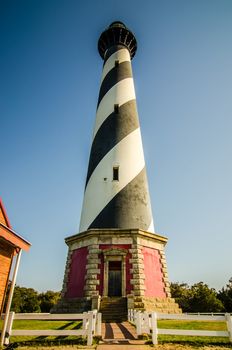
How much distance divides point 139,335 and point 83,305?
6.10 meters

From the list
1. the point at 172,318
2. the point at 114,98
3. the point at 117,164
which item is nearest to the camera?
the point at 172,318

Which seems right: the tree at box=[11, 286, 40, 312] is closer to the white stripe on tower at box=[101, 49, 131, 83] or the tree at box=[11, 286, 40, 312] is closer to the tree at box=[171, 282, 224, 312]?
the tree at box=[171, 282, 224, 312]

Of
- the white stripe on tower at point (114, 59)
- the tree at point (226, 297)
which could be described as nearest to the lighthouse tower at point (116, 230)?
the white stripe on tower at point (114, 59)

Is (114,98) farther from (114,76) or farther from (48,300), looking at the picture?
(48,300)

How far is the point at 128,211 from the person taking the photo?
47.4 feet

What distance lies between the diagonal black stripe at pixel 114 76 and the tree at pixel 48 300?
82.4 feet

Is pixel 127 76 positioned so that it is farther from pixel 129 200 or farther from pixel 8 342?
pixel 8 342

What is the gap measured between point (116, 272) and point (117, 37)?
60.9 ft

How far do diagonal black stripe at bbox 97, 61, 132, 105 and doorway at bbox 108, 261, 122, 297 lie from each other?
11.6m

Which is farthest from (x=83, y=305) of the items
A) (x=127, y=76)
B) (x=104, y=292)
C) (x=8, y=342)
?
(x=127, y=76)

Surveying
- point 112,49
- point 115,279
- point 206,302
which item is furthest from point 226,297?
point 112,49

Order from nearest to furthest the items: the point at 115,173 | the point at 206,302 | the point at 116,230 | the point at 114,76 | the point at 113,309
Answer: the point at 113,309, the point at 116,230, the point at 115,173, the point at 114,76, the point at 206,302

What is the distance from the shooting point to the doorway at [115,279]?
12828mm

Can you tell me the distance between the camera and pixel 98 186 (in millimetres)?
15570
